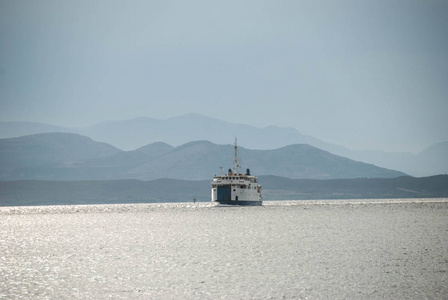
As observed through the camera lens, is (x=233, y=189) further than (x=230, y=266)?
Yes

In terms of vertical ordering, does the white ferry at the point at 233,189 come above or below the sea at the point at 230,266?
above

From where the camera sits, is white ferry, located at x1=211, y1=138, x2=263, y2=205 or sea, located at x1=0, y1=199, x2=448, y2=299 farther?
white ferry, located at x1=211, y1=138, x2=263, y2=205

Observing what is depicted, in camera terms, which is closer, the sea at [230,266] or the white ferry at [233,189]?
the sea at [230,266]

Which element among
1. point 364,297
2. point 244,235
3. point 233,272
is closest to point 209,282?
point 233,272

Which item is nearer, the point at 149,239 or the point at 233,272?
the point at 233,272

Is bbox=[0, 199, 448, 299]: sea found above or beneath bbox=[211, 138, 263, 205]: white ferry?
beneath

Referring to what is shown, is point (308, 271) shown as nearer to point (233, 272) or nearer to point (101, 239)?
point (233, 272)

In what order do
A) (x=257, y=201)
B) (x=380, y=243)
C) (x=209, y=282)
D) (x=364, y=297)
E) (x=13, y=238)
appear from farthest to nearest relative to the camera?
(x=257, y=201), (x=13, y=238), (x=380, y=243), (x=209, y=282), (x=364, y=297)

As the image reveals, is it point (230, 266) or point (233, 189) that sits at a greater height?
point (233, 189)

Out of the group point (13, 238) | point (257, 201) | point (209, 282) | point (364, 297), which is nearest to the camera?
point (364, 297)

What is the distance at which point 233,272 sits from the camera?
30375 mm

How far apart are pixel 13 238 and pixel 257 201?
87.5 m

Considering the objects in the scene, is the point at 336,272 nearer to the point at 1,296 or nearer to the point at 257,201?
the point at 1,296

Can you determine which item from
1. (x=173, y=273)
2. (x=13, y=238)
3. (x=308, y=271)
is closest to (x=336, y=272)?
(x=308, y=271)
